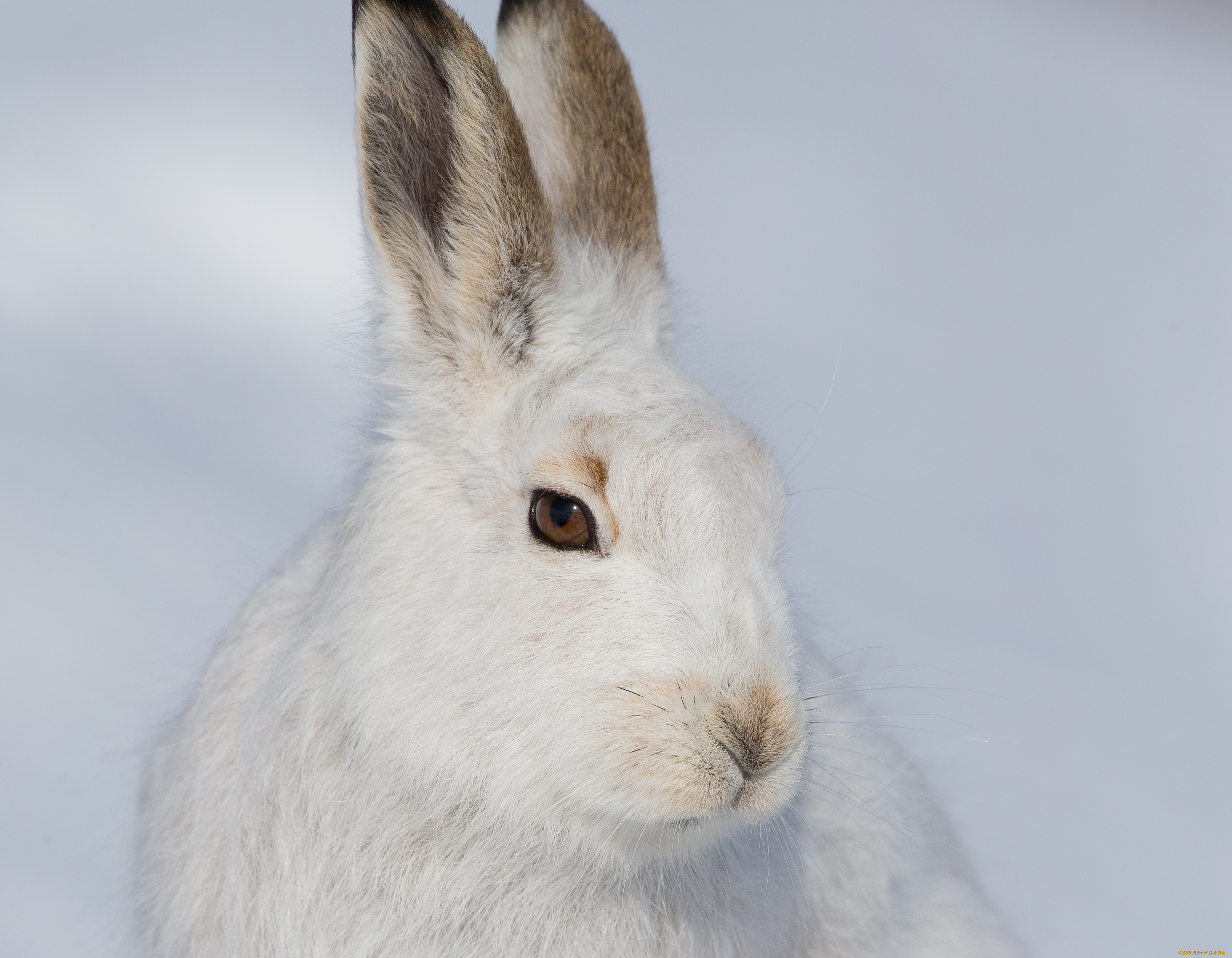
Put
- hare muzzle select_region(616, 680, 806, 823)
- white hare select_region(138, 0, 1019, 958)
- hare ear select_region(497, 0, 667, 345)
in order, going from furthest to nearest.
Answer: hare ear select_region(497, 0, 667, 345) → white hare select_region(138, 0, 1019, 958) → hare muzzle select_region(616, 680, 806, 823)

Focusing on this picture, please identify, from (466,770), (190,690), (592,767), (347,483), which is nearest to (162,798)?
(190,690)

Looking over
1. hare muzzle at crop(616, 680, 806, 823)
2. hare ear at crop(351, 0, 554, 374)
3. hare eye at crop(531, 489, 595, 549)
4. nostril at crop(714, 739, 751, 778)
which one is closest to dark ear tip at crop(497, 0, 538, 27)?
hare ear at crop(351, 0, 554, 374)

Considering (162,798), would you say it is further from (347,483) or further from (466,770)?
(466,770)

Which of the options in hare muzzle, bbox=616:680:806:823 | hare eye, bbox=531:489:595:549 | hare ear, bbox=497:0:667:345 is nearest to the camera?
hare muzzle, bbox=616:680:806:823

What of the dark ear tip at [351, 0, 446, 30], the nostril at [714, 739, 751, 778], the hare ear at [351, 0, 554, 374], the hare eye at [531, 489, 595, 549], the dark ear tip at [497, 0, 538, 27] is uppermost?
the dark ear tip at [497, 0, 538, 27]

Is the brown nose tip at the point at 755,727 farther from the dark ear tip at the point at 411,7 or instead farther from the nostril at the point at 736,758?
the dark ear tip at the point at 411,7

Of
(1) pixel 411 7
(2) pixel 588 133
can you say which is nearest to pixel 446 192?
(1) pixel 411 7

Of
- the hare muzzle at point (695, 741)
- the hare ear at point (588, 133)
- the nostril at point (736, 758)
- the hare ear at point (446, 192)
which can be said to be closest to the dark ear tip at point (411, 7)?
the hare ear at point (446, 192)

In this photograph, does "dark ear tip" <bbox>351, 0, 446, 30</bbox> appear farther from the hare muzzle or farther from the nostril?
the nostril
